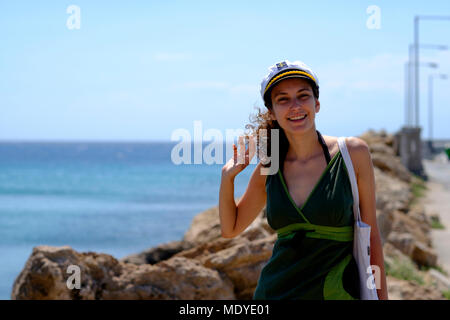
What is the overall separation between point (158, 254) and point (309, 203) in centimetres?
415

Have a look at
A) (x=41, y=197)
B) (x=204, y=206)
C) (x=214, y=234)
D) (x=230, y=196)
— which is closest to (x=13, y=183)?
(x=41, y=197)

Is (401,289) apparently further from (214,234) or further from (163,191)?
(163,191)

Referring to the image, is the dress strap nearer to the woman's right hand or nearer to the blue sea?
the woman's right hand

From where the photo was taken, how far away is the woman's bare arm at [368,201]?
2.73 meters

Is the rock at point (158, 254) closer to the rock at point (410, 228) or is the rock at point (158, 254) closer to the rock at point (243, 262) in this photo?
the rock at point (243, 262)

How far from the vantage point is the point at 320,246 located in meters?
2.66

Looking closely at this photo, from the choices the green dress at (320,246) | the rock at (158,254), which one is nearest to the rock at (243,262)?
the rock at (158,254)

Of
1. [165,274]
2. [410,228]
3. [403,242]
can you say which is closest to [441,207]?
[410,228]

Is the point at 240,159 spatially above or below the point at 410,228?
above

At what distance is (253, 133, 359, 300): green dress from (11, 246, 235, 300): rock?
2494mm

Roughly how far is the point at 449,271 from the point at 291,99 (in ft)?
25.6

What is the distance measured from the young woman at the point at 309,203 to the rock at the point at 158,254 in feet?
12.3

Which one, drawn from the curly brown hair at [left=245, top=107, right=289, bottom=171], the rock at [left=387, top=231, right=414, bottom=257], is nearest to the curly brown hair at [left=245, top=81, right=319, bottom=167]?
the curly brown hair at [left=245, top=107, right=289, bottom=171]

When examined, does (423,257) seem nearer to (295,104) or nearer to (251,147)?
(251,147)
